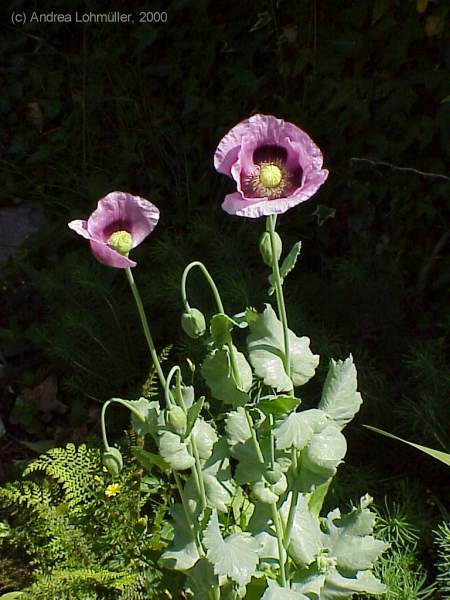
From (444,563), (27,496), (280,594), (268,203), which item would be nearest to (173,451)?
(280,594)

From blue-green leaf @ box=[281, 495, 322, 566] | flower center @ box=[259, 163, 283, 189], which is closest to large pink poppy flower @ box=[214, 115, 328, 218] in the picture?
flower center @ box=[259, 163, 283, 189]

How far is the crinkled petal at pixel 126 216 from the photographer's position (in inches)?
55.8

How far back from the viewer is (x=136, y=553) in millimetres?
1899

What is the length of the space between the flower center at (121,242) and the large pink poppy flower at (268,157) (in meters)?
0.17

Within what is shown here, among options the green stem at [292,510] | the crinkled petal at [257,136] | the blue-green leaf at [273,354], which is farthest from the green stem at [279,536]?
the crinkled petal at [257,136]

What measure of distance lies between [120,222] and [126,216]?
0.01 metres

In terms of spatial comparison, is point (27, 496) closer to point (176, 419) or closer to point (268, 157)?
point (176, 419)

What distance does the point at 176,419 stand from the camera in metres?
1.41

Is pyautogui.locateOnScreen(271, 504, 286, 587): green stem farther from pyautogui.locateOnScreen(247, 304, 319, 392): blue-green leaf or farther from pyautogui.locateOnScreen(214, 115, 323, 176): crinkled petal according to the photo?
pyautogui.locateOnScreen(214, 115, 323, 176): crinkled petal

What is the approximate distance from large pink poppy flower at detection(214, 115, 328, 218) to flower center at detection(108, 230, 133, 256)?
0.17m

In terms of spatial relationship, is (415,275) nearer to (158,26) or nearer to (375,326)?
(375,326)

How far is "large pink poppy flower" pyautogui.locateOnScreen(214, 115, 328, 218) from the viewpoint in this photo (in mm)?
1339

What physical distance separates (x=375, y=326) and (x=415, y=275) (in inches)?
16.3

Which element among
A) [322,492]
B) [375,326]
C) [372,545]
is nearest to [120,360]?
[375,326]
